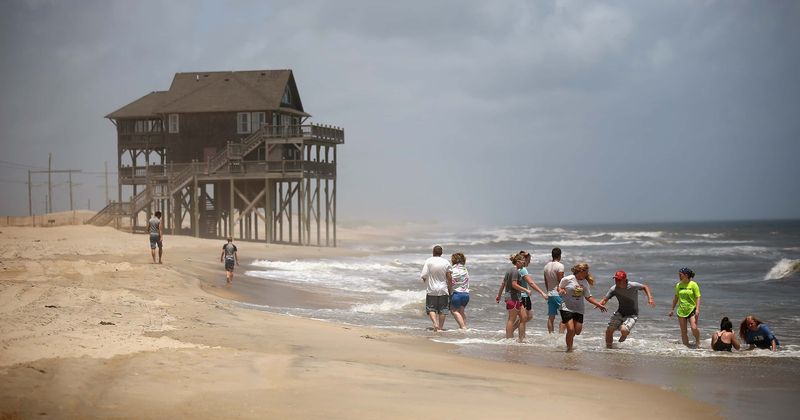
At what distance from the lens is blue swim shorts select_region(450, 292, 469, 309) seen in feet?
51.5

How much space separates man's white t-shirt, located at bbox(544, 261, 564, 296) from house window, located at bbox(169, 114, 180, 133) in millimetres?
38157

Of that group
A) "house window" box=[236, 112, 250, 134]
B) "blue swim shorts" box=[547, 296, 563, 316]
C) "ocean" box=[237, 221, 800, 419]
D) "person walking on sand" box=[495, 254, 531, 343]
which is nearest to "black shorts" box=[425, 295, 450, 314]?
"ocean" box=[237, 221, 800, 419]

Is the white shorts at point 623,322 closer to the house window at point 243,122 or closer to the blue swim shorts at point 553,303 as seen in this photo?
the blue swim shorts at point 553,303

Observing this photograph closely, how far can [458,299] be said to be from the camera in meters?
15.8

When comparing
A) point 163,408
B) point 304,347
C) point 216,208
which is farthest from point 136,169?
point 163,408

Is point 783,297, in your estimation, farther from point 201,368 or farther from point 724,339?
point 201,368

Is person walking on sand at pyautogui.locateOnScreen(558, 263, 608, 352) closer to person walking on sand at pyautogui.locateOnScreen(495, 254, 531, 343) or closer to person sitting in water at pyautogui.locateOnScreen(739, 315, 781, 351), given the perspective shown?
person walking on sand at pyautogui.locateOnScreen(495, 254, 531, 343)

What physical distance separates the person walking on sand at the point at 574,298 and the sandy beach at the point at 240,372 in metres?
1.89

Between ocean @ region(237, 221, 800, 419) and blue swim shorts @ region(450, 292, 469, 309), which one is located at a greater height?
blue swim shorts @ region(450, 292, 469, 309)

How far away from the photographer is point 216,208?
51250 millimetres

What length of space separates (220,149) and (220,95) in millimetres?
3230

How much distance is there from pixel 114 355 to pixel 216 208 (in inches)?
1667

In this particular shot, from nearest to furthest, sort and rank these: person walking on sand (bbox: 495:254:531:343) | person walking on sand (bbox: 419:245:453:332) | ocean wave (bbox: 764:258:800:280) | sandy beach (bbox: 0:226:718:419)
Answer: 1. sandy beach (bbox: 0:226:718:419)
2. person walking on sand (bbox: 495:254:531:343)
3. person walking on sand (bbox: 419:245:453:332)
4. ocean wave (bbox: 764:258:800:280)

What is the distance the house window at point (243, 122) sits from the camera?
48.2 m
